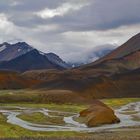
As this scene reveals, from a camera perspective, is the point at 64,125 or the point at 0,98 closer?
the point at 64,125

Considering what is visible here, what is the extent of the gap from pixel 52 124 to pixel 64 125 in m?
3.12

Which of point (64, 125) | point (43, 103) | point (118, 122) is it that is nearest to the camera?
point (64, 125)

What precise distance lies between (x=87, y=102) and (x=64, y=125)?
7743 cm

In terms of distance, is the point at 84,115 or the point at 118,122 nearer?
the point at 118,122

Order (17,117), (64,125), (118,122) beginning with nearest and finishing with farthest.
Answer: (64,125) < (118,122) < (17,117)

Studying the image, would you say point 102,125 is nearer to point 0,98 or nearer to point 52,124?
point 52,124

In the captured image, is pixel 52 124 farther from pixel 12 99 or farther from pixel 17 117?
pixel 12 99

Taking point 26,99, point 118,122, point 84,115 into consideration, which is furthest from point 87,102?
point 118,122

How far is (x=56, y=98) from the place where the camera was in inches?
7023

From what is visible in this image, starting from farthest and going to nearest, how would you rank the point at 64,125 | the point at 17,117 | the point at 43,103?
the point at 43,103 < the point at 17,117 < the point at 64,125

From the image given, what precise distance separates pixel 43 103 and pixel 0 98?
1604 cm

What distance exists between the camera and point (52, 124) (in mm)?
98938

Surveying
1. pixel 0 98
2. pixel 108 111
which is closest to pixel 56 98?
pixel 0 98

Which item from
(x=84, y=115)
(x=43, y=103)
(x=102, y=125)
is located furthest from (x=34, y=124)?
(x=43, y=103)
